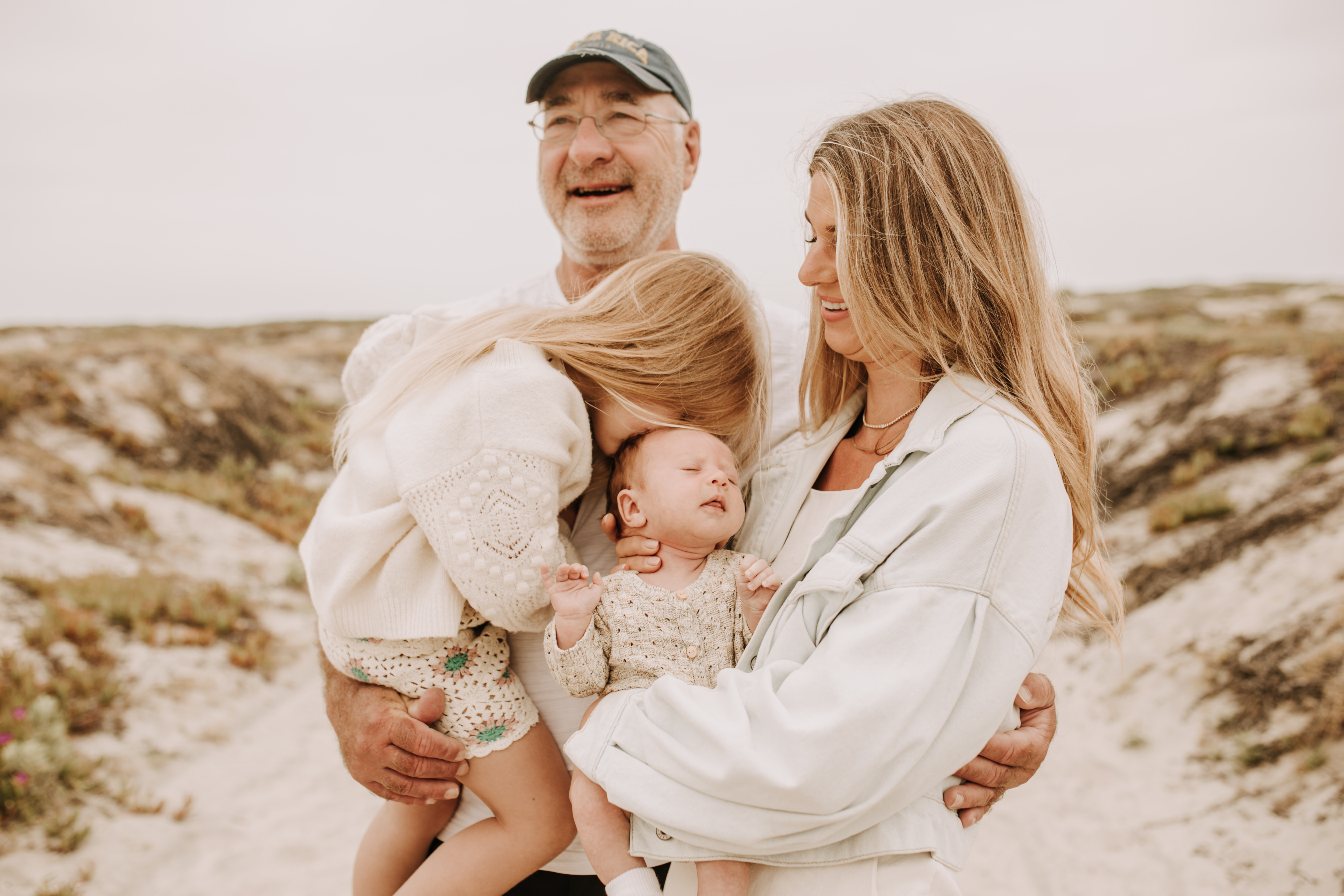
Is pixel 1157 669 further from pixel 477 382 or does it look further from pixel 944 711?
pixel 477 382

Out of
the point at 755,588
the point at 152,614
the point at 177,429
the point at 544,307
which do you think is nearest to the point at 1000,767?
the point at 755,588

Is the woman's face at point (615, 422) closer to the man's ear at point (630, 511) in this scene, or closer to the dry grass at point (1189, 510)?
the man's ear at point (630, 511)

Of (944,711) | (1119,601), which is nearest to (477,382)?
(944,711)

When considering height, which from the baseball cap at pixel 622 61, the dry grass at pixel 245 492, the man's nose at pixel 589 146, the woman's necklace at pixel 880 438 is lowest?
the dry grass at pixel 245 492

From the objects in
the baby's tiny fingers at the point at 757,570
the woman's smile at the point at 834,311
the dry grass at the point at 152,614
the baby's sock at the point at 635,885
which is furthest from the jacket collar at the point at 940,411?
the dry grass at the point at 152,614

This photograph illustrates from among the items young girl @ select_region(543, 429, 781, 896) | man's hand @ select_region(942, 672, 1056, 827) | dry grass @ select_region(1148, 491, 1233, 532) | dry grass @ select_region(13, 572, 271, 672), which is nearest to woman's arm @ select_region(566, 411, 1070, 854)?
man's hand @ select_region(942, 672, 1056, 827)

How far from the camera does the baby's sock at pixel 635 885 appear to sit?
6.23 ft

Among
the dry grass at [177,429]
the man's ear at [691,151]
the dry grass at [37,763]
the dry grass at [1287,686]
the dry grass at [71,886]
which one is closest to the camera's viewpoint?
the man's ear at [691,151]

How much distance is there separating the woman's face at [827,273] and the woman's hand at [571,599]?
2.85ft

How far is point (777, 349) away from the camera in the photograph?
3061 mm

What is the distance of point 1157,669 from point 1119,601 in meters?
5.41

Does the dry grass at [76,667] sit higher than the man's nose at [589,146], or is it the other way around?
the man's nose at [589,146]

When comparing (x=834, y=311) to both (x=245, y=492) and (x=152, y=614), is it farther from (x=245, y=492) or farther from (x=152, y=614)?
(x=245, y=492)

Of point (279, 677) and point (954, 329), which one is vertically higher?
point (954, 329)
